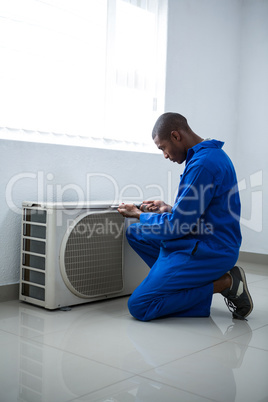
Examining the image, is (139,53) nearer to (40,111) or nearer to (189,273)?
(40,111)

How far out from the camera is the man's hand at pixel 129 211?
2885 mm

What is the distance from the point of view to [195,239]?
2674 millimetres

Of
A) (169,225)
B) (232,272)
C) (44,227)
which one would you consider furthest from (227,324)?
(44,227)

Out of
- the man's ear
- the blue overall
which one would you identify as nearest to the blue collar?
the blue overall

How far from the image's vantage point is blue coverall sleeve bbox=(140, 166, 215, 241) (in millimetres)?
2576

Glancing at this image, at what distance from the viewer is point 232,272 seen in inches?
111

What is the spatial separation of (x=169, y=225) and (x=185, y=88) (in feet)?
6.47

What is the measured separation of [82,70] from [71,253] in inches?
52.3

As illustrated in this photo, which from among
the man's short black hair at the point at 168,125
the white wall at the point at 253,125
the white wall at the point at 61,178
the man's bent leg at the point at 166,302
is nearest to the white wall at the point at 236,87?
the white wall at the point at 253,125

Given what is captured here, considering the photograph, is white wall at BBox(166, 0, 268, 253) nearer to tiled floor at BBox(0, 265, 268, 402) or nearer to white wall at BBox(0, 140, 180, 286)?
white wall at BBox(0, 140, 180, 286)

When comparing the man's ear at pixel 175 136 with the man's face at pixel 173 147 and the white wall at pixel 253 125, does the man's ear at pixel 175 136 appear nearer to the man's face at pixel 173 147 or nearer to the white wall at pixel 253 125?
the man's face at pixel 173 147

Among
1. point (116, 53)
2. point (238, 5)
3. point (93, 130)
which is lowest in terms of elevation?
point (93, 130)

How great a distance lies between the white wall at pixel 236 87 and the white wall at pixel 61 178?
0.80 m

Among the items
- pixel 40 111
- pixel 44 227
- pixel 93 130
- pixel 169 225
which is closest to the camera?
pixel 169 225
